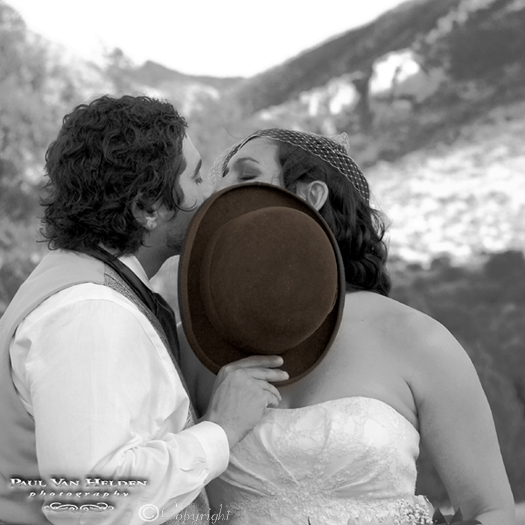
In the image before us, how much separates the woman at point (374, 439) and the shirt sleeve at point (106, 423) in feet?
1.41

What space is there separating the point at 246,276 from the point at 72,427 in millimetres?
513

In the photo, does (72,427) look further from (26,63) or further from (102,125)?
(26,63)

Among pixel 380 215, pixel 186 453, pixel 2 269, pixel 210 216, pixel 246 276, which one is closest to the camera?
pixel 186 453

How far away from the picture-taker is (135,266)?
1.85 meters

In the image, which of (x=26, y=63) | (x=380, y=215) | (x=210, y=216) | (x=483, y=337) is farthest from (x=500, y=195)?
(x=210, y=216)

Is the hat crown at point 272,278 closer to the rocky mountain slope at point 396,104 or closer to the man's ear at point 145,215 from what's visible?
the man's ear at point 145,215

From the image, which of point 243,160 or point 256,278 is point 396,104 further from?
point 256,278

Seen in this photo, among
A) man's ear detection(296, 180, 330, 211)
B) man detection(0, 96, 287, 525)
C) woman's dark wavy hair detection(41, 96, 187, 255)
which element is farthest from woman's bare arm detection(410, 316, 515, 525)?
woman's dark wavy hair detection(41, 96, 187, 255)

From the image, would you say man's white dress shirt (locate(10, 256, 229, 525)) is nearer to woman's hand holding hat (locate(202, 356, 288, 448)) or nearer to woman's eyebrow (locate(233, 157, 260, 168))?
woman's hand holding hat (locate(202, 356, 288, 448))

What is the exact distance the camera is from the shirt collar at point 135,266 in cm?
183

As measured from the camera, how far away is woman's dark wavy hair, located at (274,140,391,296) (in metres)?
2.25

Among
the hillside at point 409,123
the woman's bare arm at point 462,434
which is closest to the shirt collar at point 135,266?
the woman's bare arm at point 462,434

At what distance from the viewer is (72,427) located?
1.42m

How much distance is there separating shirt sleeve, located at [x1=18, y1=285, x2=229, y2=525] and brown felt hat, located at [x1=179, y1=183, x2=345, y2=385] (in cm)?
23
